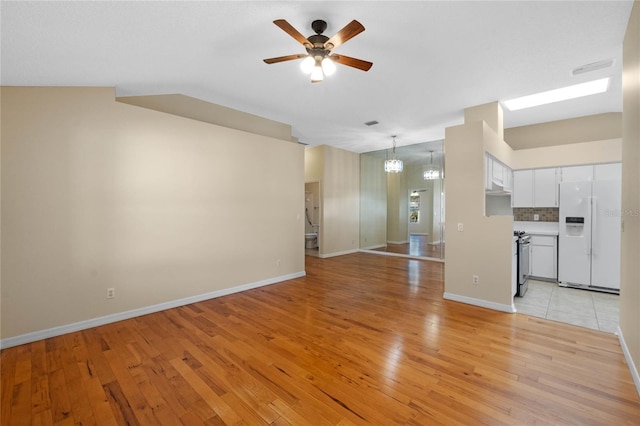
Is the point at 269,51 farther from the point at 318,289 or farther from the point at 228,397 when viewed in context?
the point at 318,289

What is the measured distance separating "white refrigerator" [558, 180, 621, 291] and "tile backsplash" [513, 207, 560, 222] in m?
0.72

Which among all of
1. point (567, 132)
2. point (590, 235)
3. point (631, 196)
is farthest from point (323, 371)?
point (567, 132)

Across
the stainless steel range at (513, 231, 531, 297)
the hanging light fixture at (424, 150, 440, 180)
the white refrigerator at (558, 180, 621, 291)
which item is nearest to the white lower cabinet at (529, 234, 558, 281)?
the white refrigerator at (558, 180, 621, 291)

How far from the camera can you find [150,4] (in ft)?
6.37

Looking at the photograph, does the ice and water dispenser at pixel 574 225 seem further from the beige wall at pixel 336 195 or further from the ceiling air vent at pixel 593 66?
the beige wall at pixel 336 195

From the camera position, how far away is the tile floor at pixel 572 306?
322 centimetres

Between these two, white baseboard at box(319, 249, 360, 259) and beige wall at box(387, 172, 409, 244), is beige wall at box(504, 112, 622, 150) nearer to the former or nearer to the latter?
beige wall at box(387, 172, 409, 244)

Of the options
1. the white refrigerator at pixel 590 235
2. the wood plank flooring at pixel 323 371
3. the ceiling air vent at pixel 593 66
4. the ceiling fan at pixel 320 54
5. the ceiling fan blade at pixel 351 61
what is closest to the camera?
the wood plank flooring at pixel 323 371

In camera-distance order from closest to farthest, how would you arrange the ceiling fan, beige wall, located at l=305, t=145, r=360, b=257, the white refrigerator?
the ceiling fan < the white refrigerator < beige wall, located at l=305, t=145, r=360, b=257

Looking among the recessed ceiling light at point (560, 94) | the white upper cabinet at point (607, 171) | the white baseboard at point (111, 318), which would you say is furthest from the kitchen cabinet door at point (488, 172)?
the white baseboard at point (111, 318)

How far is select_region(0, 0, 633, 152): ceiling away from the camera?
2.08 meters

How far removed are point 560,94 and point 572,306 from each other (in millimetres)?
3226

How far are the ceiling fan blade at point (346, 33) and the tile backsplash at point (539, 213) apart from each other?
5.41 meters

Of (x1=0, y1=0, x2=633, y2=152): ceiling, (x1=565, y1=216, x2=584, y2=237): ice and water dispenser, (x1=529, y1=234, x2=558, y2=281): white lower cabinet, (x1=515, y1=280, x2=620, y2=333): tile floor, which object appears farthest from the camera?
(x1=529, y1=234, x2=558, y2=281): white lower cabinet
